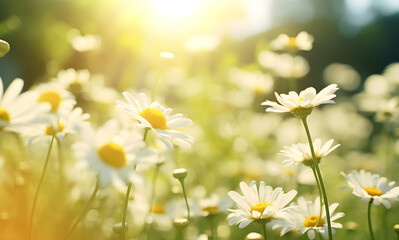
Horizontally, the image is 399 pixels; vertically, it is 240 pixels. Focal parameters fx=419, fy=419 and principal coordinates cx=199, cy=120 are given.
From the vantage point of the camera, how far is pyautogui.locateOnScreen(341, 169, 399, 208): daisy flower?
110 centimetres

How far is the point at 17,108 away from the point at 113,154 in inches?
8.2

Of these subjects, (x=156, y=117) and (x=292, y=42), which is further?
(x=292, y=42)

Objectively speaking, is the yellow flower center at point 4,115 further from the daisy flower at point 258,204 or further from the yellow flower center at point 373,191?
the yellow flower center at point 373,191

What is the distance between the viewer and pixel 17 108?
0.83 m

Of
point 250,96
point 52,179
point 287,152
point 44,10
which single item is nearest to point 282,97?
point 287,152

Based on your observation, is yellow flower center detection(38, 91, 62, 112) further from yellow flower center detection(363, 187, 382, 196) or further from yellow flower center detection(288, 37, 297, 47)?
yellow flower center detection(288, 37, 297, 47)

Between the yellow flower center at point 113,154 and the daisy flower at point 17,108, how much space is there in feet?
0.47

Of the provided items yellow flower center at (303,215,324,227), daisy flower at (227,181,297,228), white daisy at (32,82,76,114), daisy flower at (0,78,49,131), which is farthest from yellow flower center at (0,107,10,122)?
yellow flower center at (303,215,324,227)

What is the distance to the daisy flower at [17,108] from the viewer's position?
793 mm

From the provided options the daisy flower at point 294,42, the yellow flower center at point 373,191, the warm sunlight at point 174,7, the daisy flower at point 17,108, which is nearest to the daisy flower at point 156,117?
the daisy flower at point 17,108

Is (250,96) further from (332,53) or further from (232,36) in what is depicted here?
(332,53)

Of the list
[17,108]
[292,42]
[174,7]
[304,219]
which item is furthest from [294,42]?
[17,108]

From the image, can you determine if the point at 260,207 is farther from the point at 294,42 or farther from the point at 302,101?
the point at 294,42

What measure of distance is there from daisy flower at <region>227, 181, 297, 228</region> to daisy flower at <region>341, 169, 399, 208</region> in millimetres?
165
